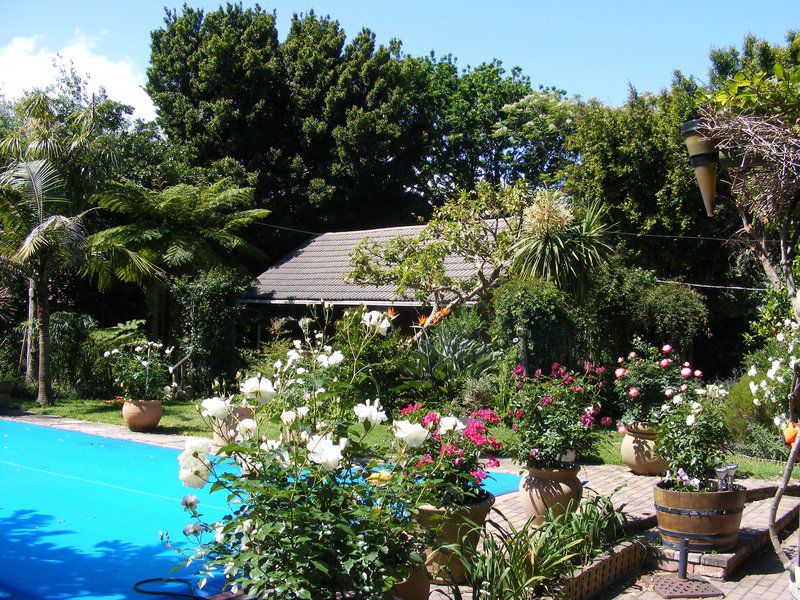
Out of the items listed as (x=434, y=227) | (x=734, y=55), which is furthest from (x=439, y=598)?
(x=734, y=55)

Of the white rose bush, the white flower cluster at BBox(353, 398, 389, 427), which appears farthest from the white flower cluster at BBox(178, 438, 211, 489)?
the white flower cluster at BBox(353, 398, 389, 427)

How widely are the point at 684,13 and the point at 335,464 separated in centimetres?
787

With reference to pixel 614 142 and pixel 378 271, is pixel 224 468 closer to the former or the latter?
pixel 378 271

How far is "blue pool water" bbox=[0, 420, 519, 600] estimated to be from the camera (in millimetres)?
5645

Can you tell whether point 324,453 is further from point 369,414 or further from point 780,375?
point 780,375

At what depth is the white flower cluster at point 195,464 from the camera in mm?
3172

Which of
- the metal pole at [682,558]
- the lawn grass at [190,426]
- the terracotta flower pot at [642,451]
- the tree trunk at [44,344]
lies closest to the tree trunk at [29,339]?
the lawn grass at [190,426]

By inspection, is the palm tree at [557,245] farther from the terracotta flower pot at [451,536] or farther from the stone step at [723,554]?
the terracotta flower pot at [451,536]

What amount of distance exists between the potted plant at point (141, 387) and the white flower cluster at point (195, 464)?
30.9 feet

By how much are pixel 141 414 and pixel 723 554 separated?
31.2ft

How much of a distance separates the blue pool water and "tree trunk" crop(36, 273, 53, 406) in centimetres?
342

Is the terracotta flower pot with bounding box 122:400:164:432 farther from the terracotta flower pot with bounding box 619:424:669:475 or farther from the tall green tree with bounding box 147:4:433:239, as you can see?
the tall green tree with bounding box 147:4:433:239

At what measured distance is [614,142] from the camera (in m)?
16.6

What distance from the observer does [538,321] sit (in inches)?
524
